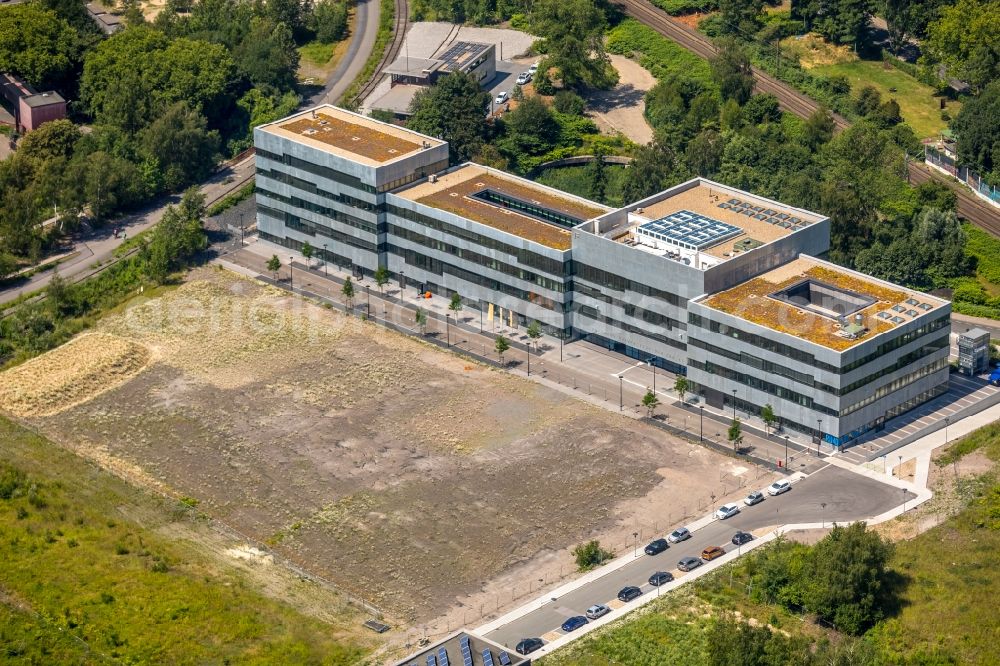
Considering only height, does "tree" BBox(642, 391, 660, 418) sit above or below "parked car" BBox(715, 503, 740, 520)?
above

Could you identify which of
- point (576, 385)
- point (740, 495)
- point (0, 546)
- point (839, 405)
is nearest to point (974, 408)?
point (839, 405)

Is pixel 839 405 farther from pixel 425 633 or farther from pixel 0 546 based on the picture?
pixel 0 546

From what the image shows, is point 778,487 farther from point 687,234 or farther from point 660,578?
point 687,234

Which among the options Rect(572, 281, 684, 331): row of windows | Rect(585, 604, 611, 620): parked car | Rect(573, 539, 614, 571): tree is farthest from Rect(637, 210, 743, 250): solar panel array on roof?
Rect(585, 604, 611, 620): parked car

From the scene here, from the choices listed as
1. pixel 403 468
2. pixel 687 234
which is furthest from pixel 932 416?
pixel 403 468

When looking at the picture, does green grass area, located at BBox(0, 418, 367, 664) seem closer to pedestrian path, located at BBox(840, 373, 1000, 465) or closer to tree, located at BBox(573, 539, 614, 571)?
tree, located at BBox(573, 539, 614, 571)

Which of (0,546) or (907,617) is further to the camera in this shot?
(0,546)

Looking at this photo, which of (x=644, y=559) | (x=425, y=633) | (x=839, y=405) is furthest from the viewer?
(x=839, y=405)
